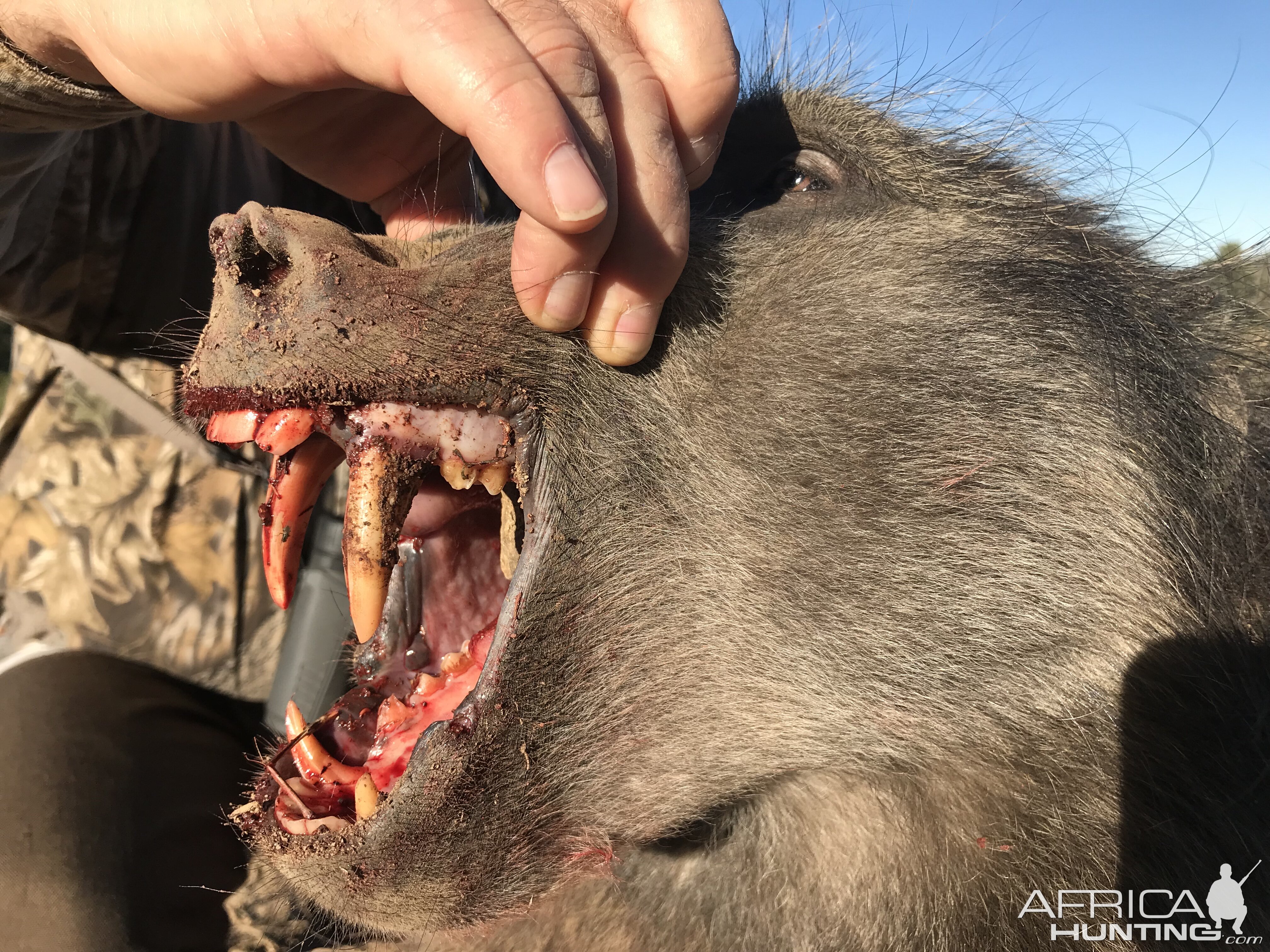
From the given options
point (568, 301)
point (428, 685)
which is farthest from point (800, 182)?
point (428, 685)

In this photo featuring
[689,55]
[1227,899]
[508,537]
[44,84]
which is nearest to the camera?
[689,55]

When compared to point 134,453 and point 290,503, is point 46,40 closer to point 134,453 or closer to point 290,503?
point 290,503

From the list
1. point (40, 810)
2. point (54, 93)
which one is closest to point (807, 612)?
point (54, 93)

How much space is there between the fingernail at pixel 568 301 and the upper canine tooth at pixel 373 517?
36 centimetres

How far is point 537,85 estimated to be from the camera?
129cm

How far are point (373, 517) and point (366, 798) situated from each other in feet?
1.65

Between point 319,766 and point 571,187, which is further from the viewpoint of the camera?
point 319,766

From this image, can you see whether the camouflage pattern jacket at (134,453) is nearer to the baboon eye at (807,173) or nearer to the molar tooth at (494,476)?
the baboon eye at (807,173)

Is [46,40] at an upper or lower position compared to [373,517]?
upper

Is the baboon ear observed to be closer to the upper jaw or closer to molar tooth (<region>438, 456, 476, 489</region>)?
the upper jaw

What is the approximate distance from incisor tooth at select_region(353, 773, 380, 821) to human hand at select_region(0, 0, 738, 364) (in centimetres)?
88

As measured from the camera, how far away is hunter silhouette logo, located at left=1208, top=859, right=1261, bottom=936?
5.66 feet

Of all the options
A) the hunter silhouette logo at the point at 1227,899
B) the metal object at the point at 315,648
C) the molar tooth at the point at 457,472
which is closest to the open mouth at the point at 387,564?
the molar tooth at the point at 457,472

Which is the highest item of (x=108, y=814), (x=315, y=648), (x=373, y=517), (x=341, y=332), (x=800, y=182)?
(x=800, y=182)
